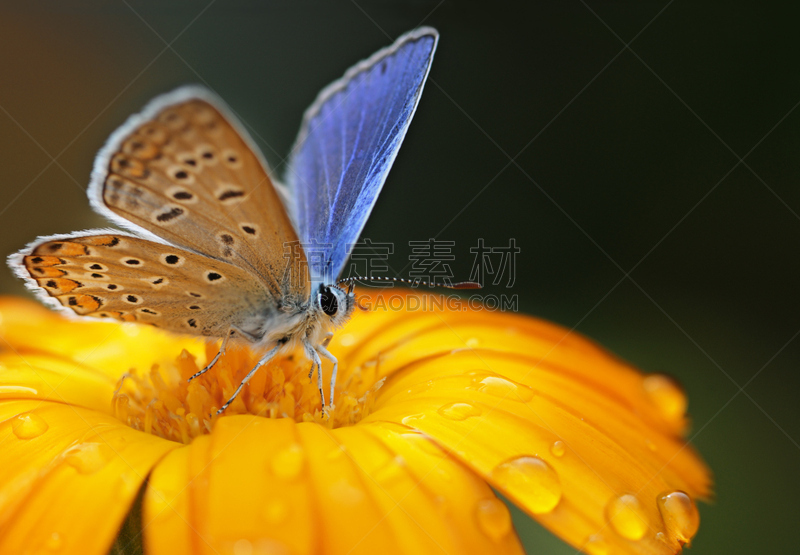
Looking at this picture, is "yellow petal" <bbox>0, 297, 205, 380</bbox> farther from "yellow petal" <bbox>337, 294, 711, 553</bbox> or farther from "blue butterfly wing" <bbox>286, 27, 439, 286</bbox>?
"yellow petal" <bbox>337, 294, 711, 553</bbox>

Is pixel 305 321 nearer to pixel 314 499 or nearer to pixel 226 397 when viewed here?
pixel 226 397

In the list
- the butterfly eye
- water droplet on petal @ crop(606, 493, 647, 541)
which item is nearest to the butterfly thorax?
the butterfly eye

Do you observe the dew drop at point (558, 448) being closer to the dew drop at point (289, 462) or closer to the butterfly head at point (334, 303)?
the dew drop at point (289, 462)

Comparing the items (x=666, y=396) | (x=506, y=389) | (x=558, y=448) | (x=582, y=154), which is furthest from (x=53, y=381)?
(x=582, y=154)

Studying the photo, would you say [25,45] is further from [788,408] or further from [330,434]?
[788,408]

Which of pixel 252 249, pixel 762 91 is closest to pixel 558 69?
pixel 762 91

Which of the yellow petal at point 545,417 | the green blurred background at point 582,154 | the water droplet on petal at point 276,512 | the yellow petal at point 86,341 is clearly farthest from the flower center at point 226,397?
the green blurred background at point 582,154
